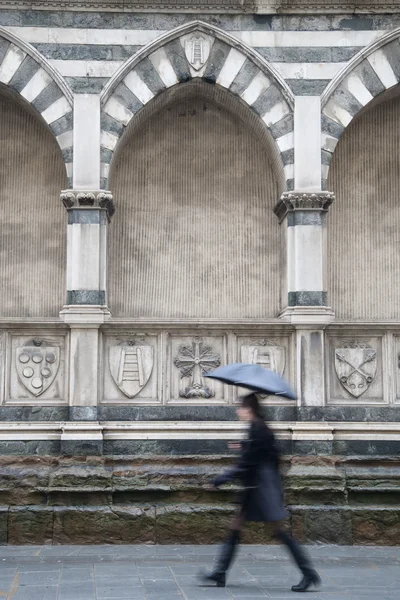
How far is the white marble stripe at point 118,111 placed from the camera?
1051 centimetres

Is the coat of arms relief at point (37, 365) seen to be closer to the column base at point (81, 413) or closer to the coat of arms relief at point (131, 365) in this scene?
the column base at point (81, 413)

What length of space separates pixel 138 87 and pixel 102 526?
16.8ft

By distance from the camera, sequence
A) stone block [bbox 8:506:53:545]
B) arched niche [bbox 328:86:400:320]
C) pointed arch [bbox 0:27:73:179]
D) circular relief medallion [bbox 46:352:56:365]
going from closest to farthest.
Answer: stone block [bbox 8:506:53:545]
circular relief medallion [bbox 46:352:56:365]
pointed arch [bbox 0:27:73:179]
arched niche [bbox 328:86:400:320]

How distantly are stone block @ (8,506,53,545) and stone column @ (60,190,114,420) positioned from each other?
1.16 metres

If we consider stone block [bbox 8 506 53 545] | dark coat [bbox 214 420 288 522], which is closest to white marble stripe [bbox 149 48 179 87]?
dark coat [bbox 214 420 288 522]

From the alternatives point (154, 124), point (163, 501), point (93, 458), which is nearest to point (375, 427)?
point (163, 501)

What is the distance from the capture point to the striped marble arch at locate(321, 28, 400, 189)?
418 inches

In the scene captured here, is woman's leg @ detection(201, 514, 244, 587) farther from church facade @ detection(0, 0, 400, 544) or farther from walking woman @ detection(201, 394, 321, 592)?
church facade @ detection(0, 0, 400, 544)

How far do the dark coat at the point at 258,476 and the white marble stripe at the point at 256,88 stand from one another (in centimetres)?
475

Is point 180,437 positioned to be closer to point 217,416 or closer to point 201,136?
point 217,416

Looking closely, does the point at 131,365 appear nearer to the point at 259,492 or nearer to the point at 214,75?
the point at 259,492

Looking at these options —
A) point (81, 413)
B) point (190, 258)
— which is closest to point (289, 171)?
point (190, 258)

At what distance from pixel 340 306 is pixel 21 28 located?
17.2ft

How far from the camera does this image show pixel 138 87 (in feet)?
34.6
